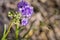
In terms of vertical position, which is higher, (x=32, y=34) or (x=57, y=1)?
(x=57, y=1)

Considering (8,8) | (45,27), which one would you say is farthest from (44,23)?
(8,8)

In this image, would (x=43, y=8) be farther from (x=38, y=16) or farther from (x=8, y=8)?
(x=8, y=8)

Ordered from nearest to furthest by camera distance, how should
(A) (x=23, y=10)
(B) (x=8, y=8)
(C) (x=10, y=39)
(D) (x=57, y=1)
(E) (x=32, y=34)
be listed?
(A) (x=23, y=10) → (C) (x=10, y=39) → (E) (x=32, y=34) → (B) (x=8, y=8) → (D) (x=57, y=1)

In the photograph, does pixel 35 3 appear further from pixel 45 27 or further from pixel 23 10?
pixel 23 10

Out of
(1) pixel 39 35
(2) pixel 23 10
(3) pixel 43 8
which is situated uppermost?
(2) pixel 23 10

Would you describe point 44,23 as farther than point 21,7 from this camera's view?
Yes

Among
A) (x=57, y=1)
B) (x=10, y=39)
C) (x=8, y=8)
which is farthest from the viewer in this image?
(x=57, y=1)

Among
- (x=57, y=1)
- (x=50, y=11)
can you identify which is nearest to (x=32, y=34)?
(x=50, y=11)
